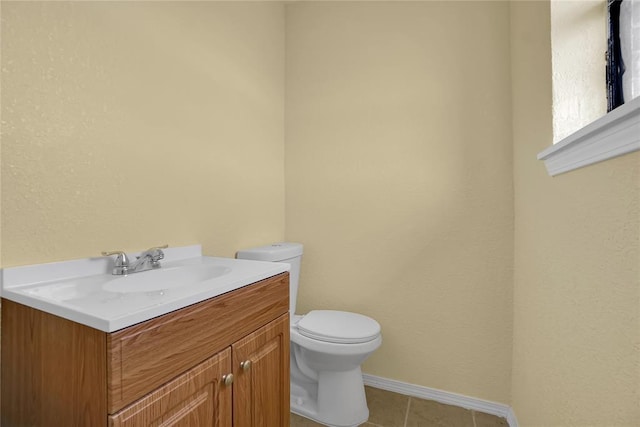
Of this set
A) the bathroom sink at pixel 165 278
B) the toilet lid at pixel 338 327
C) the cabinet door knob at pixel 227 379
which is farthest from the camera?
the toilet lid at pixel 338 327

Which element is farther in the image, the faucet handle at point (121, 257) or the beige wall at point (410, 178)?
the beige wall at point (410, 178)

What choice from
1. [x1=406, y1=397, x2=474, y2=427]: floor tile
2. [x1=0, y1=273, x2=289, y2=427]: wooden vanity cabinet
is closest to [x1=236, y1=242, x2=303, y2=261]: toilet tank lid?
[x1=0, y1=273, x2=289, y2=427]: wooden vanity cabinet

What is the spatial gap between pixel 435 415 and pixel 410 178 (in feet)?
4.17

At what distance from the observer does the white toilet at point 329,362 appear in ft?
4.26

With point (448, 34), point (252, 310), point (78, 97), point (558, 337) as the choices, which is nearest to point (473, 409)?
point (558, 337)

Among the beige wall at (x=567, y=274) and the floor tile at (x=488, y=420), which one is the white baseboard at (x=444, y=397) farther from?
the beige wall at (x=567, y=274)

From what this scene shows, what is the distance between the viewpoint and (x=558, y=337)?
87cm

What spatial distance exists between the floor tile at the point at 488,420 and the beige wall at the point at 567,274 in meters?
0.13

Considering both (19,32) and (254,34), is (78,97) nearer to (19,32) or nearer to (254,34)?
(19,32)

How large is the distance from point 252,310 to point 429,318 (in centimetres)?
113

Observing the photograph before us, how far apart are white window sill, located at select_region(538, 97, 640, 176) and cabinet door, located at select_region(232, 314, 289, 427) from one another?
3.34ft

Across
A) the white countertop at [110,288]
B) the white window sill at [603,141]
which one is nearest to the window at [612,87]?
the white window sill at [603,141]

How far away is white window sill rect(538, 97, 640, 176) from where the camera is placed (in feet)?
1.67

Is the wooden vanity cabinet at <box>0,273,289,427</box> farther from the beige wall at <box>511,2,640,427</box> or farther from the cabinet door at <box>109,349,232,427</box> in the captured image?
the beige wall at <box>511,2,640,427</box>
